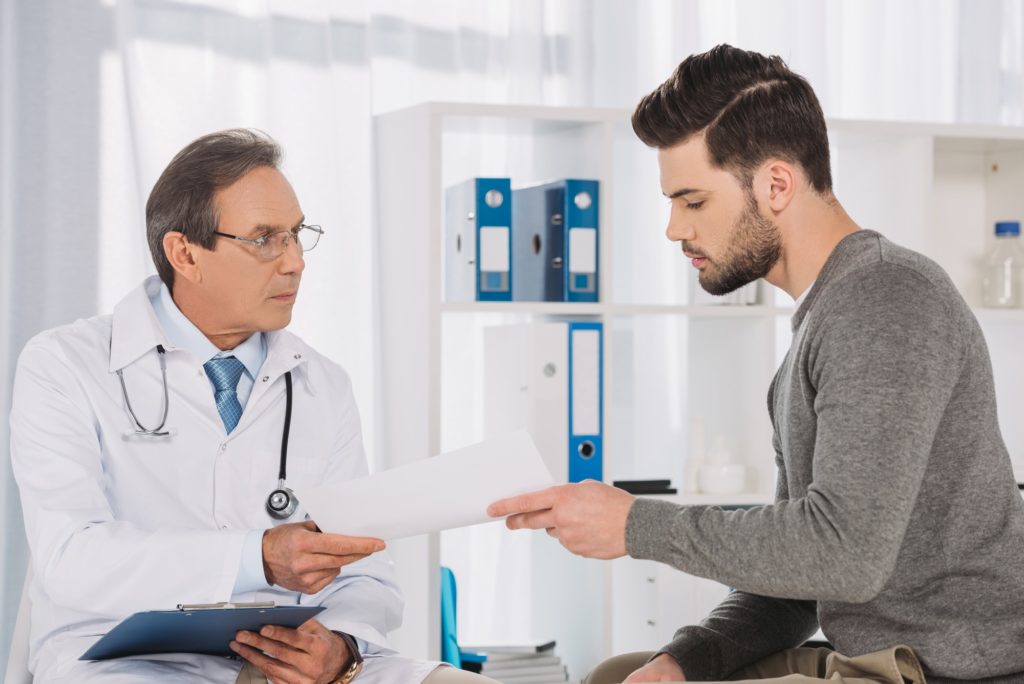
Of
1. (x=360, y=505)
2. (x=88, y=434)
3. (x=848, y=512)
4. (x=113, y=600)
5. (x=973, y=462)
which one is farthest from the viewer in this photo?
(x=88, y=434)

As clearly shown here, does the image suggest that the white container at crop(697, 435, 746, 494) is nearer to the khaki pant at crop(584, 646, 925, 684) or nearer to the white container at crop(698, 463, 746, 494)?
the white container at crop(698, 463, 746, 494)

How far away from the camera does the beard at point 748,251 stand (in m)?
1.60

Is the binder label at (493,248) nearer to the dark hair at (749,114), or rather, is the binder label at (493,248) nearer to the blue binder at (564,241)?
the blue binder at (564,241)

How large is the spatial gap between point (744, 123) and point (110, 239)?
187 cm

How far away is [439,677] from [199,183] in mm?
940

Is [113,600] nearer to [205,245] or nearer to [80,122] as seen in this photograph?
[205,245]

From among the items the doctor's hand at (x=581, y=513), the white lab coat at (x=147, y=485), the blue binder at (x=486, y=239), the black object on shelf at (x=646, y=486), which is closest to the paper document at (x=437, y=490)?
the doctor's hand at (x=581, y=513)

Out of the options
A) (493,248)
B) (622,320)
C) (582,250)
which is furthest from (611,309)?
(622,320)

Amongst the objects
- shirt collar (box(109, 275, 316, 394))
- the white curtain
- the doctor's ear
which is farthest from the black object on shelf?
the doctor's ear

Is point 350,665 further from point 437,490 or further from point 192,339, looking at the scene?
point 192,339

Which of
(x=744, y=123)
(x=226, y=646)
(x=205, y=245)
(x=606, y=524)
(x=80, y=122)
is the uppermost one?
(x=80, y=122)

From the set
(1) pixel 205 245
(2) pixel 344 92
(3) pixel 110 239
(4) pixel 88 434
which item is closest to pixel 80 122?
(3) pixel 110 239

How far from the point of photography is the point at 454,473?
1.48 meters

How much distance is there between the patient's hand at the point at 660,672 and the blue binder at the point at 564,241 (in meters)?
1.28
